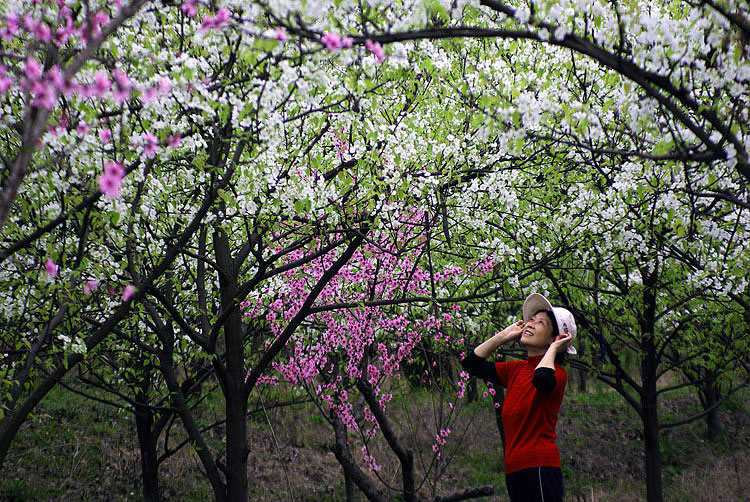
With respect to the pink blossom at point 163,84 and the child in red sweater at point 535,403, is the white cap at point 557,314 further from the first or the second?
the pink blossom at point 163,84

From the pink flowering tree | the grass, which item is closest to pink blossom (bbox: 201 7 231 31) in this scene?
the pink flowering tree

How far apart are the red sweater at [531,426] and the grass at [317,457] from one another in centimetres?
506

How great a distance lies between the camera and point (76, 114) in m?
4.72

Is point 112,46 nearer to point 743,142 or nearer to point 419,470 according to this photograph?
point 743,142

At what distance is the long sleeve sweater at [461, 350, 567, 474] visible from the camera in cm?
420

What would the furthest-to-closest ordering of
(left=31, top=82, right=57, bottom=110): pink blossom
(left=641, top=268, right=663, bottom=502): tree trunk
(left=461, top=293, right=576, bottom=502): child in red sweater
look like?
1. (left=641, top=268, right=663, bottom=502): tree trunk
2. (left=461, top=293, right=576, bottom=502): child in red sweater
3. (left=31, top=82, right=57, bottom=110): pink blossom


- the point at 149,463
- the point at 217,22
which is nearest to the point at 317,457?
the point at 149,463

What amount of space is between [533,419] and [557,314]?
2.79 feet

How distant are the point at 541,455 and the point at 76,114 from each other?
425cm

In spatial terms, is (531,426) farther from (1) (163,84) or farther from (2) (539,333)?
(1) (163,84)

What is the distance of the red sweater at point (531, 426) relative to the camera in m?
4.22

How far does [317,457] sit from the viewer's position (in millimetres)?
13602

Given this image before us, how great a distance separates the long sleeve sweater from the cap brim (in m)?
0.53

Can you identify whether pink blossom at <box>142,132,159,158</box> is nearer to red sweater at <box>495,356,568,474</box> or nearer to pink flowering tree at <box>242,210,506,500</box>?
red sweater at <box>495,356,568,474</box>
